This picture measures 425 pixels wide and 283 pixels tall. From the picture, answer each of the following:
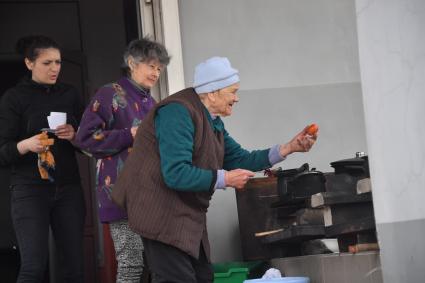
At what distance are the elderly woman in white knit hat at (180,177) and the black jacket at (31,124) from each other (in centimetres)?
134

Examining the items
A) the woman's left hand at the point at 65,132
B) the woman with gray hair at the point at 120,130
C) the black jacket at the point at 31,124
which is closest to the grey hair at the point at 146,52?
the woman with gray hair at the point at 120,130

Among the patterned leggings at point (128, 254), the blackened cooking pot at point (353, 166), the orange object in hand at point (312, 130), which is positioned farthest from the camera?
the blackened cooking pot at point (353, 166)

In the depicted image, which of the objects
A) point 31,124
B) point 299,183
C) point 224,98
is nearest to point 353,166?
point 299,183

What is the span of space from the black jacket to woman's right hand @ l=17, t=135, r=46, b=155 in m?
0.05

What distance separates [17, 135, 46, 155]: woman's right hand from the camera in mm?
5293

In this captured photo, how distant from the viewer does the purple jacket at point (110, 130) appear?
5.06 m

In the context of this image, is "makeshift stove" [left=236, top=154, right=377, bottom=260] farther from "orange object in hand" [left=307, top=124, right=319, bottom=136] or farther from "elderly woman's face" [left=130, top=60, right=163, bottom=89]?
"elderly woman's face" [left=130, top=60, right=163, bottom=89]

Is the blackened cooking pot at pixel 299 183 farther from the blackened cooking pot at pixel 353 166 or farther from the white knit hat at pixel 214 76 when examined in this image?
the white knit hat at pixel 214 76

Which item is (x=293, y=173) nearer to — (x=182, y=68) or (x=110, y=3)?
(x=182, y=68)

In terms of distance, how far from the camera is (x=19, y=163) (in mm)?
5445

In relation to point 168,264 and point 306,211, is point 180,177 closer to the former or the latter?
point 168,264

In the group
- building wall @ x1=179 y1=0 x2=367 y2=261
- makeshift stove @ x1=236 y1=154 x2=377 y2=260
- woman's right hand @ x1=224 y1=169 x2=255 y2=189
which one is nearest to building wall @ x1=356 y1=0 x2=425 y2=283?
makeshift stove @ x1=236 y1=154 x2=377 y2=260

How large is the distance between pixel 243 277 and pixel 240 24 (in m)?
1.89

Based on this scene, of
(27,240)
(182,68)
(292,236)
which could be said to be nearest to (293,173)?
(292,236)
